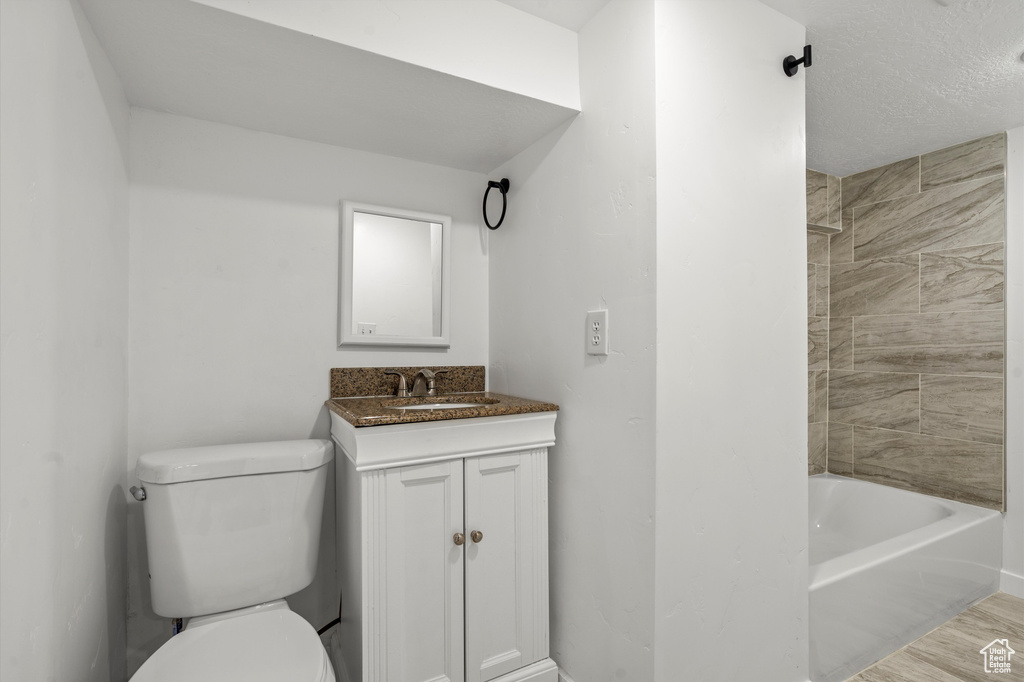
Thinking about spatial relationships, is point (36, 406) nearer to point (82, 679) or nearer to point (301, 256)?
point (82, 679)

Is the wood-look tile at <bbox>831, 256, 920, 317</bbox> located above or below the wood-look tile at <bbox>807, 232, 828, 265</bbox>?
below

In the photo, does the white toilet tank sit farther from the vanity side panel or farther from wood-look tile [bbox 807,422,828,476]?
wood-look tile [bbox 807,422,828,476]

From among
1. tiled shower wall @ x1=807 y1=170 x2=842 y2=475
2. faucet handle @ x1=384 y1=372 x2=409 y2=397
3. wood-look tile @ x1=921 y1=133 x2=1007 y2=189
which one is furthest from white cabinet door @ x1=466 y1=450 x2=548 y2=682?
wood-look tile @ x1=921 y1=133 x2=1007 y2=189

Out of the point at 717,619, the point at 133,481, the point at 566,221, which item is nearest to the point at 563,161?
the point at 566,221

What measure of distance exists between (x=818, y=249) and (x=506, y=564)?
2.65m

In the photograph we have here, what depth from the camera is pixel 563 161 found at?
1703mm

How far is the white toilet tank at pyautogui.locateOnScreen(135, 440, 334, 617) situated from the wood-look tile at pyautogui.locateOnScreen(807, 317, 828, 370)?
2.75 metres

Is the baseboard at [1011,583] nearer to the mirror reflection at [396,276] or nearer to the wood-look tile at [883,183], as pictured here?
the wood-look tile at [883,183]

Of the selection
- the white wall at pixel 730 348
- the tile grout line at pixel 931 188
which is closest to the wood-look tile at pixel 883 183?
the tile grout line at pixel 931 188

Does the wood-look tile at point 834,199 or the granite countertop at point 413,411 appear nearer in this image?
the granite countertop at point 413,411

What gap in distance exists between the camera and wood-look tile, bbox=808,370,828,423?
297 cm

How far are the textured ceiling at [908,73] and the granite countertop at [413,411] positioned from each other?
1.46 m

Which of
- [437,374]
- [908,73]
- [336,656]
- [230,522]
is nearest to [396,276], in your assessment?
[437,374]

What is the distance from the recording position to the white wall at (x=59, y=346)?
874 millimetres
